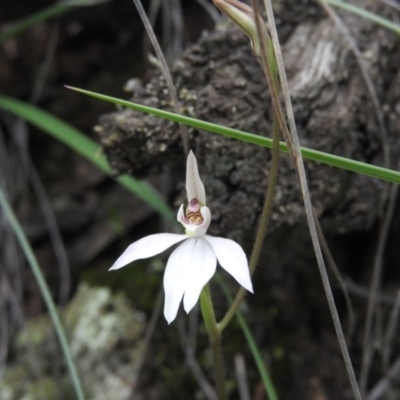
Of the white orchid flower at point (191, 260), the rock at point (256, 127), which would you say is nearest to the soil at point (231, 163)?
the rock at point (256, 127)

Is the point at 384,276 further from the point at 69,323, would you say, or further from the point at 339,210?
the point at 69,323

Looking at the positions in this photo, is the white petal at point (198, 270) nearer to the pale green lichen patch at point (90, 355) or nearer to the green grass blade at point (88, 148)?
the green grass blade at point (88, 148)

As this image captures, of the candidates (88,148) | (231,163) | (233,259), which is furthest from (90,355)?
(233,259)

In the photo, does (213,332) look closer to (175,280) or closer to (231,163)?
(175,280)

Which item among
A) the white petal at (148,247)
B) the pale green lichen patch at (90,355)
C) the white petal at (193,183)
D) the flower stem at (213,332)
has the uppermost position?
the white petal at (193,183)

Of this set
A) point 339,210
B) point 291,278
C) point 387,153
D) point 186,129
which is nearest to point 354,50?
point 387,153

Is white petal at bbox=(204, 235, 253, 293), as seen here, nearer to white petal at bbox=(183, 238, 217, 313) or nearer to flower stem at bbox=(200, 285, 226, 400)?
white petal at bbox=(183, 238, 217, 313)
